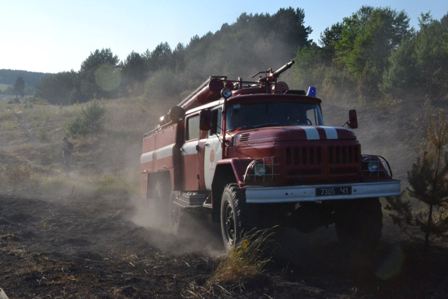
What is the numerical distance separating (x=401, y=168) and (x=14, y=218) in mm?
10692

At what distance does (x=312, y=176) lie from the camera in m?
7.47

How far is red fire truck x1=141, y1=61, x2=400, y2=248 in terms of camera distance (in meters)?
7.30

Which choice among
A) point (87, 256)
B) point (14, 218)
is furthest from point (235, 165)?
point (14, 218)

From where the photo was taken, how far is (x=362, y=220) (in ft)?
26.4

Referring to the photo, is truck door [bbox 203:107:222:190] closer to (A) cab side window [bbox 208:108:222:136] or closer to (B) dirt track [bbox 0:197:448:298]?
(A) cab side window [bbox 208:108:222:136]

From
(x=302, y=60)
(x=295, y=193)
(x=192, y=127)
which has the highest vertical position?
(x=302, y=60)

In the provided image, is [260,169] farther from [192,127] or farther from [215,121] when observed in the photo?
[192,127]

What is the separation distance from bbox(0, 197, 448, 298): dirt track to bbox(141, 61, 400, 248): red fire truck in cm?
61

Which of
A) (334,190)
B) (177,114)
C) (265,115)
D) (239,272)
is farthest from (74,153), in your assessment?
(239,272)

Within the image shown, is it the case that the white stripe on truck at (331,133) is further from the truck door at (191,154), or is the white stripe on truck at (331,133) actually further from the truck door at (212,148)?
the truck door at (191,154)

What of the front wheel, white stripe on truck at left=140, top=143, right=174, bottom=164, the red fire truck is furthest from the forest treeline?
the front wheel

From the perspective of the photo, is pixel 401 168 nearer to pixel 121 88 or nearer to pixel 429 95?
pixel 429 95

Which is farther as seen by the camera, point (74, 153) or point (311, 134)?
point (74, 153)

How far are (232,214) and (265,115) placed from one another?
1955 millimetres
